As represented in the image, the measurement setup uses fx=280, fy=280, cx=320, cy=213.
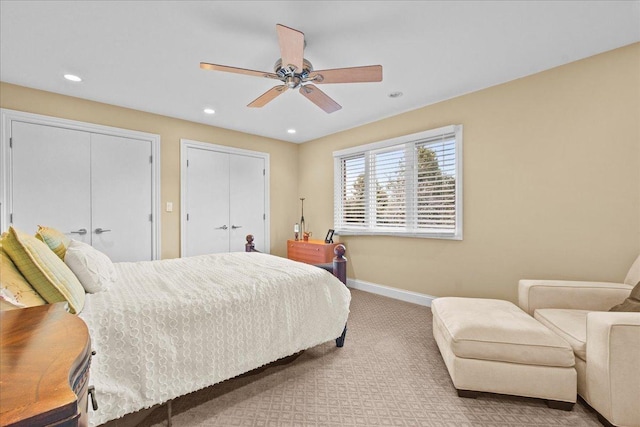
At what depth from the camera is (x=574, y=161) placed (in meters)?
2.49

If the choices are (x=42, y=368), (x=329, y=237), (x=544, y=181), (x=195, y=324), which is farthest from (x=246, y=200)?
(x=42, y=368)

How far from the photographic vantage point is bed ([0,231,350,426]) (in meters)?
1.35

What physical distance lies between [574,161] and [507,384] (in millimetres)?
2029

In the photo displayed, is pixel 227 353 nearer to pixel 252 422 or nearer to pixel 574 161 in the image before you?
pixel 252 422

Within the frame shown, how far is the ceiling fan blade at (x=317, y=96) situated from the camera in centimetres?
238

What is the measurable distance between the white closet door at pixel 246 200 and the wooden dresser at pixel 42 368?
3.74 meters

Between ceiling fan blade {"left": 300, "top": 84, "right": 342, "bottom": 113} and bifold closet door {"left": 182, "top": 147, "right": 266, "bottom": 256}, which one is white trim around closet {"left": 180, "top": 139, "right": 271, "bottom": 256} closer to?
bifold closet door {"left": 182, "top": 147, "right": 266, "bottom": 256}

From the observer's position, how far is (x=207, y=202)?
4207 mm

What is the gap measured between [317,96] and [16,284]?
227 cm

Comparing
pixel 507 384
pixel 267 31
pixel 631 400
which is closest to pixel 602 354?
pixel 631 400

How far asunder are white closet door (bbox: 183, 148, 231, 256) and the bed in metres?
1.69

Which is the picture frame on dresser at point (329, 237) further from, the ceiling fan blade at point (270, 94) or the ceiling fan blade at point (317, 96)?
the ceiling fan blade at point (270, 94)

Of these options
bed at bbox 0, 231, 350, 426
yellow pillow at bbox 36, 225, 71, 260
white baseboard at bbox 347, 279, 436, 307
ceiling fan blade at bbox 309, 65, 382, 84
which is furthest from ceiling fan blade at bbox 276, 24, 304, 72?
white baseboard at bbox 347, 279, 436, 307

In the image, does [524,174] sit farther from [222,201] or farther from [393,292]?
[222,201]
